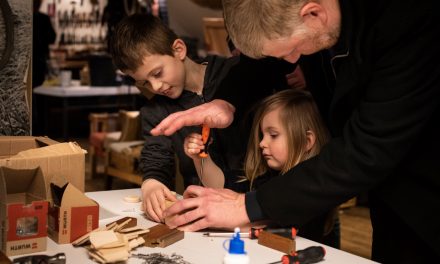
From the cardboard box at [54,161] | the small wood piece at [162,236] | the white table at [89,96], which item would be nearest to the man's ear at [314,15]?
the small wood piece at [162,236]

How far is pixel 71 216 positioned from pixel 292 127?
0.79 meters

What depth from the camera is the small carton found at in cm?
145

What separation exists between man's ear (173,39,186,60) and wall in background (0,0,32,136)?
49cm

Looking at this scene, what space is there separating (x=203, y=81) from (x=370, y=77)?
0.94 m

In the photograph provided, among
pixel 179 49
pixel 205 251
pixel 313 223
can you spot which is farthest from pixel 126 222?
pixel 179 49

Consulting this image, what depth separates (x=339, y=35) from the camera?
4.48ft

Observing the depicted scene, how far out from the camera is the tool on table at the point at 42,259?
126 centimetres

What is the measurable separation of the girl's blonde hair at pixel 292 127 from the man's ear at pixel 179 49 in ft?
1.12

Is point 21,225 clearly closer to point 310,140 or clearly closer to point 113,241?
point 113,241

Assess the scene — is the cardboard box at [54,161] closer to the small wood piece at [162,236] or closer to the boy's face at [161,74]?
the small wood piece at [162,236]

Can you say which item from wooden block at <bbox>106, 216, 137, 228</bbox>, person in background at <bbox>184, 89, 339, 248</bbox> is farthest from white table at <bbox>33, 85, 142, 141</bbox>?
wooden block at <bbox>106, 216, 137, 228</bbox>

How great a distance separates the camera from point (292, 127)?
194cm

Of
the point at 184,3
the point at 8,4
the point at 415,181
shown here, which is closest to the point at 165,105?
the point at 8,4

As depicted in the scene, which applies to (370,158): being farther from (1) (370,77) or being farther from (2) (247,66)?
(2) (247,66)
